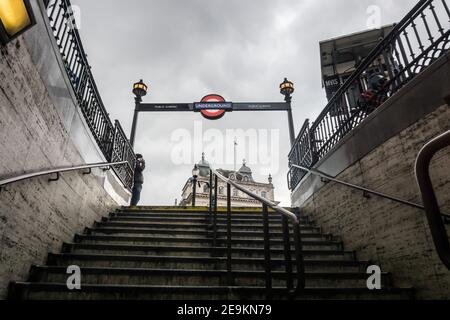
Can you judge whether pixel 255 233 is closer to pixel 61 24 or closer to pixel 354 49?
pixel 61 24

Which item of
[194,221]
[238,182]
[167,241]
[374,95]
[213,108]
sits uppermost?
[238,182]

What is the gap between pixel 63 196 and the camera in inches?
157

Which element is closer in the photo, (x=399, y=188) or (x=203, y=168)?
(x=399, y=188)

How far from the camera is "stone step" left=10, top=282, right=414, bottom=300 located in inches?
105

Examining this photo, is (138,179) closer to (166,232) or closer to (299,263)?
(166,232)

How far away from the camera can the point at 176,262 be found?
3549 millimetres

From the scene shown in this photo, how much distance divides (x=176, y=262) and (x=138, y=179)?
575cm

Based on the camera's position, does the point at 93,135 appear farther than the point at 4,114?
Yes

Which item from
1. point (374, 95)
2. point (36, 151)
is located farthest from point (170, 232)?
point (374, 95)

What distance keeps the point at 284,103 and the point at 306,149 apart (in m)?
3.70

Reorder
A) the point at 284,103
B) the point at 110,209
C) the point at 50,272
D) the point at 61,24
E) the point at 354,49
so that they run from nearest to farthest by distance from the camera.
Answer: the point at 50,272
the point at 61,24
the point at 110,209
the point at 354,49
the point at 284,103

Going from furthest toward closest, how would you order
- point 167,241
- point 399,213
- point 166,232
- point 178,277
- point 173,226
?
point 173,226, point 166,232, point 167,241, point 399,213, point 178,277

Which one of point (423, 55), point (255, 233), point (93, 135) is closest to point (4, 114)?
point (93, 135)

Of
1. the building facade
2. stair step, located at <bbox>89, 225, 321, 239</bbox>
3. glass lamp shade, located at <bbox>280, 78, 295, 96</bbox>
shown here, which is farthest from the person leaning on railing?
the building facade
